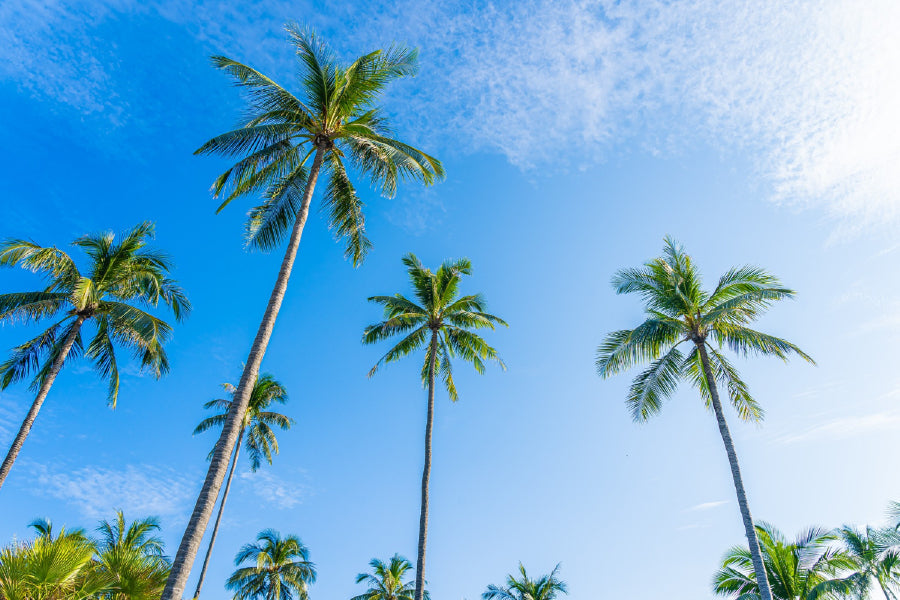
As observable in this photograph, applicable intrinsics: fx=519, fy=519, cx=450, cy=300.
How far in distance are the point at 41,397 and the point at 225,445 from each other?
11.1 metres

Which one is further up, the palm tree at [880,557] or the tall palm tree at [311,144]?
the tall palm tree at [311,144]

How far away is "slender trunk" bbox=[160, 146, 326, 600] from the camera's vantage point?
25.7 feet

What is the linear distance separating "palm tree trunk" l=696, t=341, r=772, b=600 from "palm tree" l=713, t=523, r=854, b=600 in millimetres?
6386

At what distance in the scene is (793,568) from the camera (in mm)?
20562

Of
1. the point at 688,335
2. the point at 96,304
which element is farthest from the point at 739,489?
the point at 96,304

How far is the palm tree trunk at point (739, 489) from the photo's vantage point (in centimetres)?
1360

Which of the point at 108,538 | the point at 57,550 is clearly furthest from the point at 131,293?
the point at 108,538

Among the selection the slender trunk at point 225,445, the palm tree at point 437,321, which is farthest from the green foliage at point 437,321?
the slender trunk at point 225,445

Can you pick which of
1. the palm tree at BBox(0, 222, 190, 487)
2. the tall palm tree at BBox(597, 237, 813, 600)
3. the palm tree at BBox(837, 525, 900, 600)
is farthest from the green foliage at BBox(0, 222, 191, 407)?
the palm tree at BBox(837, 525, 900, 600)

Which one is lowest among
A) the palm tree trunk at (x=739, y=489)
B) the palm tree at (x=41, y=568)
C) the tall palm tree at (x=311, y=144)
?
the palm tree at (x=41, y=568)

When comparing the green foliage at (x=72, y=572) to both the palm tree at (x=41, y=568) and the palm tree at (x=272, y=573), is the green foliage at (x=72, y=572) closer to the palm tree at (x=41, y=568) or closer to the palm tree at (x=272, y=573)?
the palm tree at (x=41, y=568)

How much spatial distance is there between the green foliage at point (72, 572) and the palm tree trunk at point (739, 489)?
15.0m

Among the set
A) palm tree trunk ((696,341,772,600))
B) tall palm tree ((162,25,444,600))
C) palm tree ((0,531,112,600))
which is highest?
tall palm tree ((162,25,444,600))

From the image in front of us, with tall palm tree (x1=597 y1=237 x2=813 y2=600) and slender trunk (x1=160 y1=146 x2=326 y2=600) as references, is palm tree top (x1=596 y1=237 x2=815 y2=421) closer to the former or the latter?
tall palm tree (x1=597 y1=237 x2=813 y2=600)
